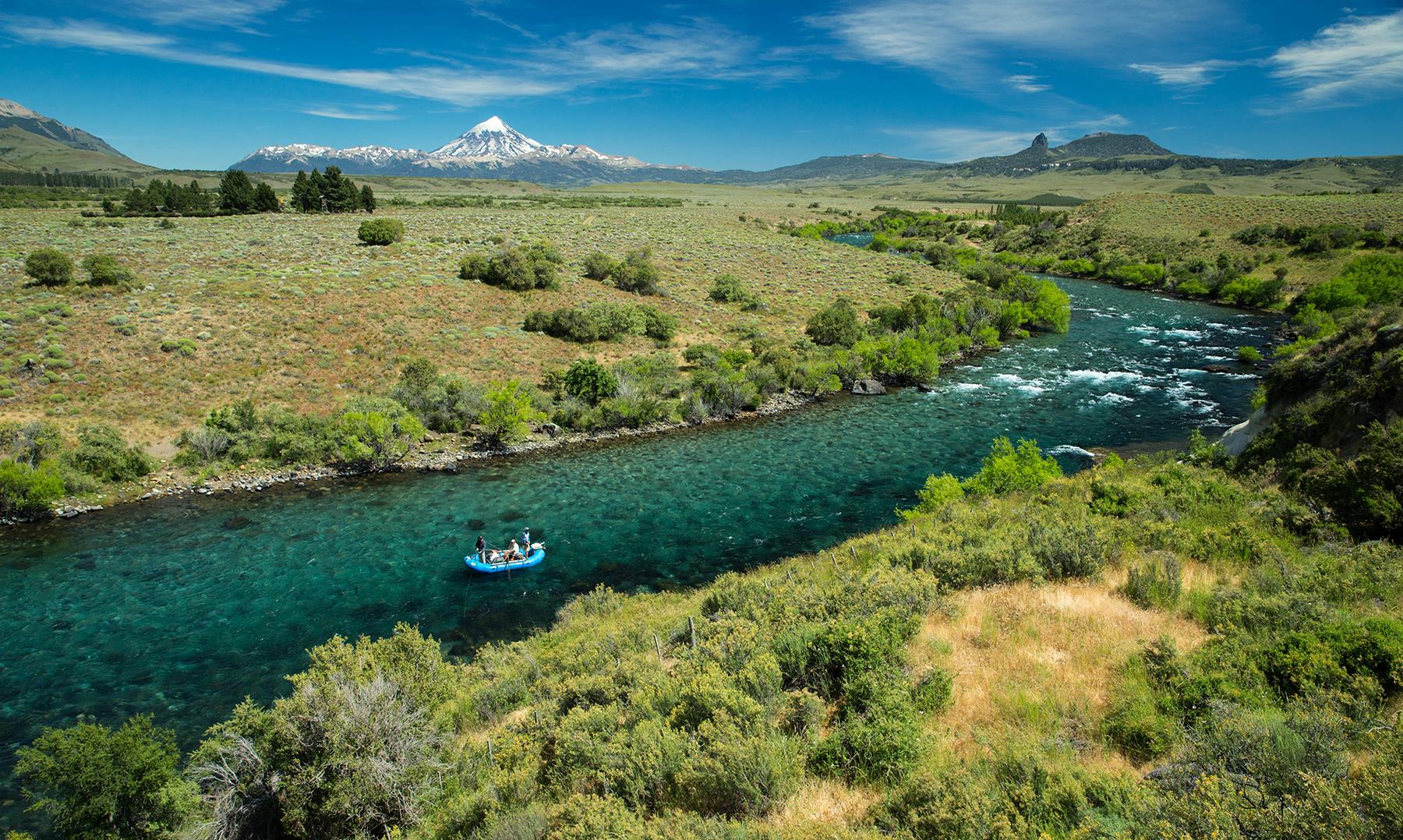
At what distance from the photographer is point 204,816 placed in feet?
27.4

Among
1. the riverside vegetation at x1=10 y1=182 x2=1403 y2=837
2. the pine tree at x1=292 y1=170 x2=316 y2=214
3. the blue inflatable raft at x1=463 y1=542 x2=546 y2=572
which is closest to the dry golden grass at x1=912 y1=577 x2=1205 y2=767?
the riverside vegetation at x1=10 y1=182 x2=1403 y2=837

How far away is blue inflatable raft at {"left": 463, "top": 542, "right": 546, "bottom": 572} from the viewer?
18750 mm

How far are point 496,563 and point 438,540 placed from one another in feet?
10.8

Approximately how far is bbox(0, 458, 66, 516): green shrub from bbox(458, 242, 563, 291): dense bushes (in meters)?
29.2

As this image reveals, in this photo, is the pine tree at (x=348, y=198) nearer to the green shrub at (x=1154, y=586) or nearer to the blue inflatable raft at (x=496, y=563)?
the blue inflatable raft at (x=496, y=563)

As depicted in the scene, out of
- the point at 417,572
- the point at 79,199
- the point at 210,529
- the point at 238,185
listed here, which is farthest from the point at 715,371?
the point at 79,199

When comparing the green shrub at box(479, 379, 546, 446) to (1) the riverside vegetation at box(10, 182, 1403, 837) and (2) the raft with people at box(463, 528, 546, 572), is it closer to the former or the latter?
(2) the raft with people at box(463, 528, 546, 572)

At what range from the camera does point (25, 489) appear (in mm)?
20969

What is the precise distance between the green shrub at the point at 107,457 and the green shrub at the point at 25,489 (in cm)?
172

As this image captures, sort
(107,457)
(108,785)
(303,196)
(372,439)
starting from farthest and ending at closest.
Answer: (303,196), (372,439), (107,457), (108,785)

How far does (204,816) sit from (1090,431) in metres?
33.3

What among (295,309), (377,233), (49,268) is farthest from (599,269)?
(49,268)

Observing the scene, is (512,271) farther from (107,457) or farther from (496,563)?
(496,563)

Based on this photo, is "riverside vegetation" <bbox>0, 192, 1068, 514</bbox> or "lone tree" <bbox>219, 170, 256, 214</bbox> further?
"lone tree" <bbox>219, 170, 256, 214</bbox>
